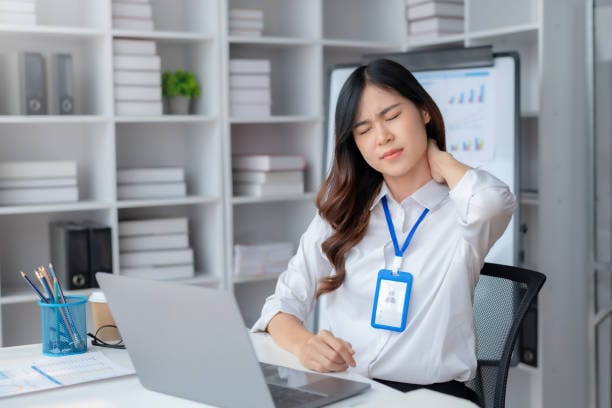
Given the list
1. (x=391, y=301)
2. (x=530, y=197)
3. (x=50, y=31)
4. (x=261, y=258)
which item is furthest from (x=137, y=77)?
(x=391, y=301)

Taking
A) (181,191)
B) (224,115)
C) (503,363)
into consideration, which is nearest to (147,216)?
(181,191)

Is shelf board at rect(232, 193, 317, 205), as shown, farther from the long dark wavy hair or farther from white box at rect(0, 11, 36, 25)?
the long dark wavy hair

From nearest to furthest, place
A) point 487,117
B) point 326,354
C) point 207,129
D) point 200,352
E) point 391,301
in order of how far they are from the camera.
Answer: point 200,352 → point 326,354 → point 391,301 → point 487,117 → point 207,129

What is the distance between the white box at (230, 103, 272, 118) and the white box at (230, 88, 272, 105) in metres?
Answer: 0.01

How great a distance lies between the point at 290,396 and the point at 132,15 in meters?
2.43

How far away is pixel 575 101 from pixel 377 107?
4.64ft

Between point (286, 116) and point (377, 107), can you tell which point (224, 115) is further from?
point (377, 107)

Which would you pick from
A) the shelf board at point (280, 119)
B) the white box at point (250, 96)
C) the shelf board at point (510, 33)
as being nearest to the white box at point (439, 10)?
the shelf board at point (510, 33)

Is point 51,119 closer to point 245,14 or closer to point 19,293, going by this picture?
point 19,293

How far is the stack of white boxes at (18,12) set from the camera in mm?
A: 3221

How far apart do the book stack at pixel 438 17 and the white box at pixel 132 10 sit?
1.27 metres

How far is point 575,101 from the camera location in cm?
311

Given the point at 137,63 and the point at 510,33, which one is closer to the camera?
the point at 510,33

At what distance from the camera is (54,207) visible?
130 inches
